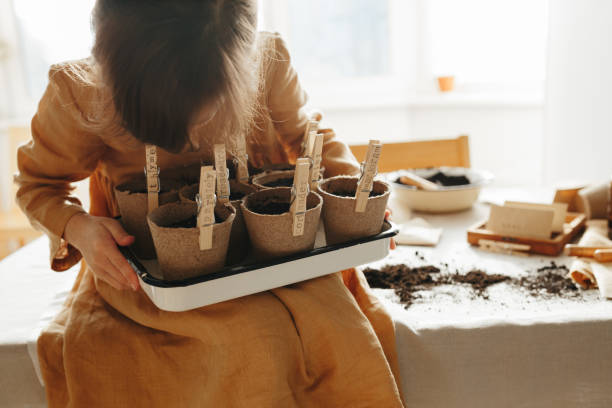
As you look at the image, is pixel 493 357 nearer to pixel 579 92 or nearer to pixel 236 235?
pixel 236 235

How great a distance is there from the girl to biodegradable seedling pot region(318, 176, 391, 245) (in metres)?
0.08

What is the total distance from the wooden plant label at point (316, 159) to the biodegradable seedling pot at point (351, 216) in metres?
0.02

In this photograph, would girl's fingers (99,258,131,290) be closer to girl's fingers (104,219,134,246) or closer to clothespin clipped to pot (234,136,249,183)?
girl's fingers (104,219,134,246)

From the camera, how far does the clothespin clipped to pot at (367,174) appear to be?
2.43 ft

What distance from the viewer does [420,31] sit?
3.34m

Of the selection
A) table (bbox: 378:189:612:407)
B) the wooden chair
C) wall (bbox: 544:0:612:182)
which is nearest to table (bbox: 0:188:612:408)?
table (bbox: 378:189:612:407)

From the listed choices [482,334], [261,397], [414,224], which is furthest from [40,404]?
[414,224]

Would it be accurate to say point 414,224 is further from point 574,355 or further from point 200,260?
point 200,260

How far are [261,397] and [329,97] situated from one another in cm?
290

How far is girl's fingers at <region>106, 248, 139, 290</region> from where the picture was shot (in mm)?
752

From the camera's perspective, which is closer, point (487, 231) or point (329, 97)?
point (487, 231)

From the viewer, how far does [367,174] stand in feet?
2.44

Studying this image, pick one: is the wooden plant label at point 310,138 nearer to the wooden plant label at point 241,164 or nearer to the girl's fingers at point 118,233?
the wooden plant label at point 241,164

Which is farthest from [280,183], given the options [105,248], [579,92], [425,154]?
[579,92]
